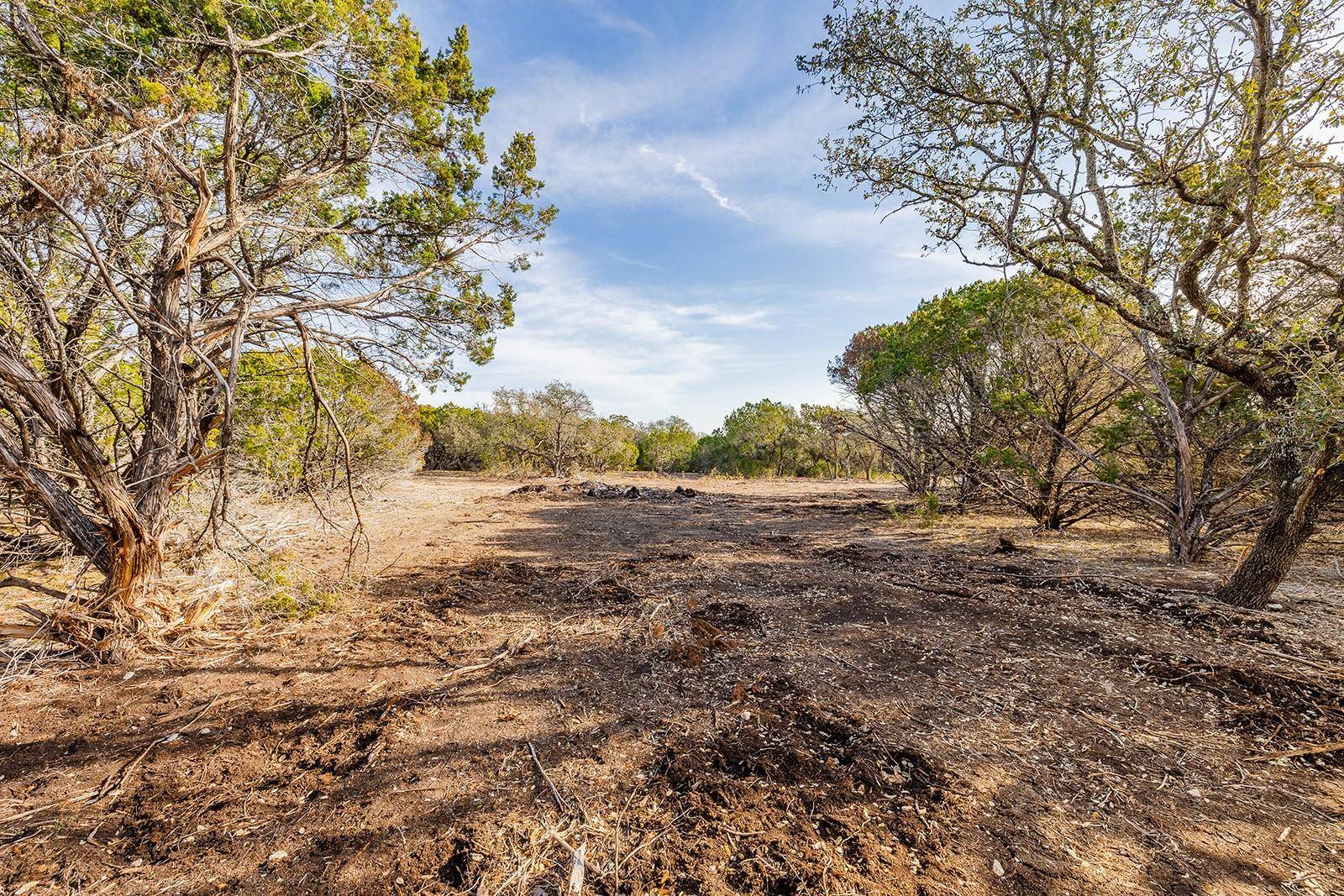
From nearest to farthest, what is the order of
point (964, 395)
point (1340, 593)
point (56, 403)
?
point (56, 403), point (1340, 593), point (964, 395)

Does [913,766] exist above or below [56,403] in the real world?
below

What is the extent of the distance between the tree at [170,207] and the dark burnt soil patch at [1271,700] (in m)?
6.28

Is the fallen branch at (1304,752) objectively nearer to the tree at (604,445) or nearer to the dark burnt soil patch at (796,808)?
the dark burnt soil patch at (796,808)

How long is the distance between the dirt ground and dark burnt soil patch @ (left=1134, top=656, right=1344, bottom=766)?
2cm

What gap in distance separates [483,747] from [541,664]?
3.49 ft

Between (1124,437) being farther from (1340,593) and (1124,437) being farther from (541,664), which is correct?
(541,664)

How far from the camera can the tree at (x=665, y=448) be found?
38.7 meters

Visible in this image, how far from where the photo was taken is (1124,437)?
7914mm

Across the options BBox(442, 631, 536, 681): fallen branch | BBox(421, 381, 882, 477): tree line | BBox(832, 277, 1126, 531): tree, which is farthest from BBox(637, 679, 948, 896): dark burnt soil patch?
BBox(421, 381, 882, 477): tree line

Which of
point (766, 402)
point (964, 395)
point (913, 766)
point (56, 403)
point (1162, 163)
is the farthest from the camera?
point (766, 402)

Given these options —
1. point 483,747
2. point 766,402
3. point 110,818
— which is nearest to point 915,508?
point 483,747

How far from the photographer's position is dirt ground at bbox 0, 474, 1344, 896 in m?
1.95

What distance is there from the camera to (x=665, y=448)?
1531 inches

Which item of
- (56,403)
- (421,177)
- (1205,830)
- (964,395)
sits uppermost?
(421,177)
